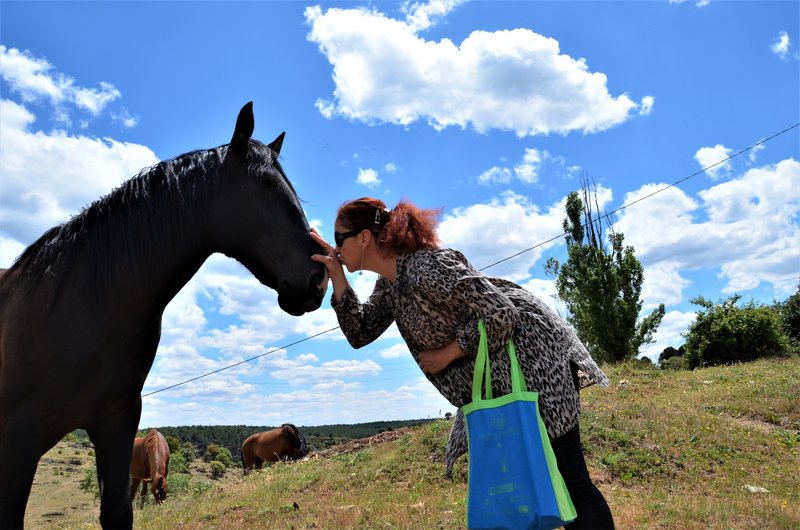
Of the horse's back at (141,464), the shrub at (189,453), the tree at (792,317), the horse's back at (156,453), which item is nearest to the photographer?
the horse's back at (156,453)

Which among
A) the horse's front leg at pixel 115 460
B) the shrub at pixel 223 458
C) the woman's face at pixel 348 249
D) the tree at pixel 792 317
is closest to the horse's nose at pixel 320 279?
the woman's face at pixel 348 249

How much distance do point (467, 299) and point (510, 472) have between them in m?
0.68

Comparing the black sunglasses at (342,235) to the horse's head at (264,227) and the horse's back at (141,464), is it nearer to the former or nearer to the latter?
the horse's head at (264,227)

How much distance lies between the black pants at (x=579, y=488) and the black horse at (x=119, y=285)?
1234 mm

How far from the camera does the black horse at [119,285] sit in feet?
7.23

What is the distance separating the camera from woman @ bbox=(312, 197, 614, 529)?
2381mm

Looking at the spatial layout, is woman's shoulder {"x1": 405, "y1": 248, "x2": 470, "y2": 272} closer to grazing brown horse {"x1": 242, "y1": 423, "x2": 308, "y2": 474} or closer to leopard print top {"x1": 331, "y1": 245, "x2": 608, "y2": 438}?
leopard print top {"x1": 331, "y1": 245, "x2": 608, "y2": 438}

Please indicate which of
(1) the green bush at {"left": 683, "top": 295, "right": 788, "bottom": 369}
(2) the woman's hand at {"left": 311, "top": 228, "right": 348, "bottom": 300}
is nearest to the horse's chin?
(2) the woman's hand at {"left": 311, "top": 228, "right": 348, "bottom": 300}

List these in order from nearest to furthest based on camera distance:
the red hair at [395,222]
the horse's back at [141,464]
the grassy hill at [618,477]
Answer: the red hair at [395,222]
the grassy hill at [618,477]
the horse's back at [141,464]

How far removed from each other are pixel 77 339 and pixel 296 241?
36.4 inches

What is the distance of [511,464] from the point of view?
2.21m

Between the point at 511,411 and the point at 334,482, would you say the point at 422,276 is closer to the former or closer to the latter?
the point at 511,411

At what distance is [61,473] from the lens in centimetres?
2511

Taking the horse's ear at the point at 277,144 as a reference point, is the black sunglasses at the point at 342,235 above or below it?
below
